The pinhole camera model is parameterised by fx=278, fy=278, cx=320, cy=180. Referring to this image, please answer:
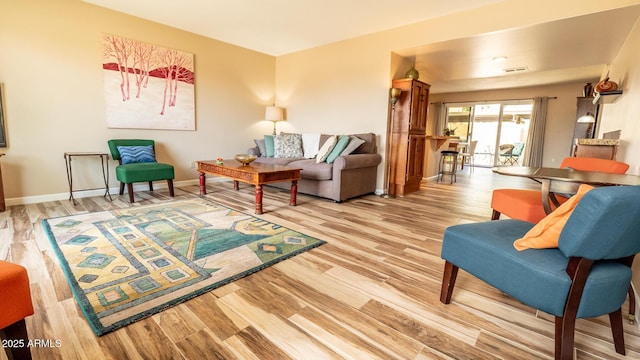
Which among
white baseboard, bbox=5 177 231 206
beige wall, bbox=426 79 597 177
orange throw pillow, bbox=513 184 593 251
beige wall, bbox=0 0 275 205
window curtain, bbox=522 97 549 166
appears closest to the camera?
orange throw pillow, bbox=513 184 593 251

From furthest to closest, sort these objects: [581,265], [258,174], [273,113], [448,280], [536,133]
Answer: [536,133], [273,113], [258,174], [448,280], [581,265]

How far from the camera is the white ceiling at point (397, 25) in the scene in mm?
3316

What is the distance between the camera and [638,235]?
3.47ft

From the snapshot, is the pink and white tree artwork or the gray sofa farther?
the pink and white tree artwork

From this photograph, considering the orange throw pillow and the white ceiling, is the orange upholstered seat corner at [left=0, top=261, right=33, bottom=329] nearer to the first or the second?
the orange throw pillow

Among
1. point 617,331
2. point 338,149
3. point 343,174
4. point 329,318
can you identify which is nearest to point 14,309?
point 329,318

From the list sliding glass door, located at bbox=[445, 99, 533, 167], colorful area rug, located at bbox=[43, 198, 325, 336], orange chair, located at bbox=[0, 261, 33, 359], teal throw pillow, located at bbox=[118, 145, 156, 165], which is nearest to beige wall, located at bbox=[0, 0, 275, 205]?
teal throw pillow, located at bbox=[118, 145, 156, 165]

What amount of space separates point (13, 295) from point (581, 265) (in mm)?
1982

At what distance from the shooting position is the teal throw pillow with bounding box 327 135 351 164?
13.4ft

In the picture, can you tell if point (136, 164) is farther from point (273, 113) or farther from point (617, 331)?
point (617, 331)

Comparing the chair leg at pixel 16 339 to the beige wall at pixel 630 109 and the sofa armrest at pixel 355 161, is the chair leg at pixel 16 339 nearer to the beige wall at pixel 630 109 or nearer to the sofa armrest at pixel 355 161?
the sofa armrest at pixel 355 161

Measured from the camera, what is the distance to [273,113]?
18.4ft

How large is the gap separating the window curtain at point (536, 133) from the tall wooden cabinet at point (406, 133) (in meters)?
4.81

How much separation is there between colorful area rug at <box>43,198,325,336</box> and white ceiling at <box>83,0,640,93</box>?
8.91 feet
